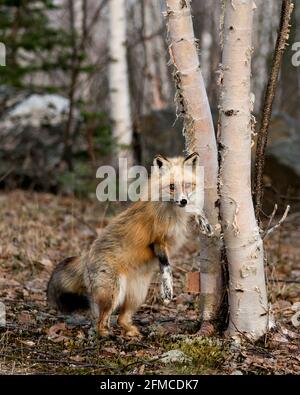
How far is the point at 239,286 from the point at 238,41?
1937 millimetres

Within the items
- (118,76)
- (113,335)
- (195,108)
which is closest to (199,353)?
(113,335)

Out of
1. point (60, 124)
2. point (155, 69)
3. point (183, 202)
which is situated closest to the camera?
point (183, 202)

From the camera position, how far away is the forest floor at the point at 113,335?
4938 millimetres

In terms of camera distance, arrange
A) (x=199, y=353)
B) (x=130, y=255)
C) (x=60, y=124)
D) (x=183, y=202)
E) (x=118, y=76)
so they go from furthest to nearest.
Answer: (x=60, y=124) < (x=118, y=76) < (x=130, y=255) < (x=183, y=202) < (x=199, y=353)

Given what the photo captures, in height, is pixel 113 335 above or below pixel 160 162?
below

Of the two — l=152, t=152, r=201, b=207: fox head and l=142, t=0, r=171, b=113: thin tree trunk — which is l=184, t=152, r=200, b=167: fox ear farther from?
l=142, t=0, r=171, b=113: thin tree trunk

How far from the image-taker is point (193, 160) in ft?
17.9

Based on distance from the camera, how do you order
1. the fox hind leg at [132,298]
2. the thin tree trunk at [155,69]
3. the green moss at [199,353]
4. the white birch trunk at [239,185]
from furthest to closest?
the thin tree trunk at [155,69], the fox hind leg at [132,298], the white birch trunk at [239,185], the green moss at [199,353]

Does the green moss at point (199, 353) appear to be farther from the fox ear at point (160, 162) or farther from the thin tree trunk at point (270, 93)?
the fox ear at point (160, 162)

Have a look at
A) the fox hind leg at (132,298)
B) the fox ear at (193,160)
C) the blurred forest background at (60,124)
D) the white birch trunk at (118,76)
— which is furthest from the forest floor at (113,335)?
the white birch trunk at (118,76)

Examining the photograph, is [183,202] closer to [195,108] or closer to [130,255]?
[130,255]

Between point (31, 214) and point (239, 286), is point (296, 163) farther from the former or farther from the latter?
point (239, 286)

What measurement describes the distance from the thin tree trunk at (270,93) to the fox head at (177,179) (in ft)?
1.75

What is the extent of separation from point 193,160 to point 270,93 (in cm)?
87
